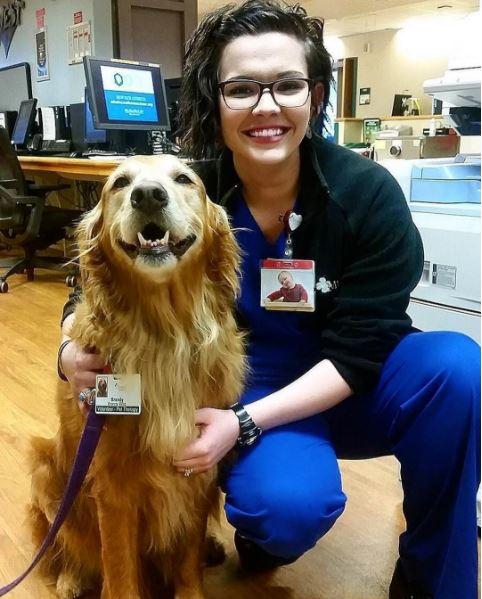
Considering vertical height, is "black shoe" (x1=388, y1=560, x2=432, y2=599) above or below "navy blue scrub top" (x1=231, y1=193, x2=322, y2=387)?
below

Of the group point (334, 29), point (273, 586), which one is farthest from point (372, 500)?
point (334, 29)

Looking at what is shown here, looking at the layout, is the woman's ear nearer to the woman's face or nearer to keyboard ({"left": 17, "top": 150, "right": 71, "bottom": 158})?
the woman's face

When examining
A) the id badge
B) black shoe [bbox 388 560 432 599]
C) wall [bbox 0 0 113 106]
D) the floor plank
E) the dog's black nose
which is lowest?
the floor plank

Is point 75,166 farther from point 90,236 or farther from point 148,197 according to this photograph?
point 148,197

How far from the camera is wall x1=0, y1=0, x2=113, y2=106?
4.90 metres

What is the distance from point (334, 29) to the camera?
11.2 metres

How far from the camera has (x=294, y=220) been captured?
124 cm

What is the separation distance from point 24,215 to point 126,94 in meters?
1.10

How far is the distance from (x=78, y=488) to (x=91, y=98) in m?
3.02

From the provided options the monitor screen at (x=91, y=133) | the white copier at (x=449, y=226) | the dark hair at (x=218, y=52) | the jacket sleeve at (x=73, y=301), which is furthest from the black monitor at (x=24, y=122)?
the jacket sleeve at (x=73, y=301)

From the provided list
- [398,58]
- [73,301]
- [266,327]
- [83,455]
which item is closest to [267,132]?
[266,327]

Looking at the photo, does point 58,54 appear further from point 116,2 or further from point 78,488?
point 78,488

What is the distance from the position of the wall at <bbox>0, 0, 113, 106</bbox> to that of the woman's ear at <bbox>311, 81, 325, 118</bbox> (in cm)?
406

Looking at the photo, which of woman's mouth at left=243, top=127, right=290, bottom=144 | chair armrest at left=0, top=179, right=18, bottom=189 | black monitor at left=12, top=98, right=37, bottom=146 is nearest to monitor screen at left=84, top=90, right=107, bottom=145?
chair armrest at left=0, top=179, right=18, bottom=189
